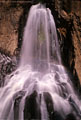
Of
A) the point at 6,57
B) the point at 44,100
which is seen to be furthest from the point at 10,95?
the point at 6,57

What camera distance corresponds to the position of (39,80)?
10.5 m

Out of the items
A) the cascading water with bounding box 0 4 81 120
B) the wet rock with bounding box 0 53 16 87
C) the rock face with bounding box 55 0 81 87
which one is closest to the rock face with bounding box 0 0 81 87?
the rock face with bounding box 55 0 81 87

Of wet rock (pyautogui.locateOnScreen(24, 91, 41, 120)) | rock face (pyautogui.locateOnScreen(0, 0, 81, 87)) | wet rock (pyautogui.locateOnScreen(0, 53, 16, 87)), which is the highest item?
rock face (pyautogui.locateOnScreen(0, 0, 81, 87))

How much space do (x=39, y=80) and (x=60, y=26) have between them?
10.4 ft

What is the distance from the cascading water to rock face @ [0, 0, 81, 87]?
0.99 ft

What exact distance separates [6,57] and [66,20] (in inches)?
113

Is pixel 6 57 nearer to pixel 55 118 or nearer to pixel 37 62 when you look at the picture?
pixel 37 62

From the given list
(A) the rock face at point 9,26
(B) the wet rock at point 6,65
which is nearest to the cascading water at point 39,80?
(B) the wet rock at point 6,65

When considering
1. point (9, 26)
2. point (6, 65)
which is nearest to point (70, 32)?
point (9, 26)

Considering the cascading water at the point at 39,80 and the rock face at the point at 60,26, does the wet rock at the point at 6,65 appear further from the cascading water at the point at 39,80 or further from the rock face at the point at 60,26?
the rock face at the point at 60,26

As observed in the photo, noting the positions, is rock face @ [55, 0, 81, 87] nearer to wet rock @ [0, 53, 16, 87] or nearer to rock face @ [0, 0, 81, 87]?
rock face @ [0, 0, 81, 87]

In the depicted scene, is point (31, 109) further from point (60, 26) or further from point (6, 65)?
point (60, 26)

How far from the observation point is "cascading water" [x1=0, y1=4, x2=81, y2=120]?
346 inches

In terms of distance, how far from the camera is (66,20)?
12672 mm
